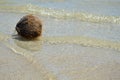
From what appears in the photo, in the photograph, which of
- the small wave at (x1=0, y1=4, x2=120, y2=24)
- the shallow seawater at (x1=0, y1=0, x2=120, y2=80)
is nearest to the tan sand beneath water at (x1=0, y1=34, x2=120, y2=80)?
the shallow seawater at (x1=0, y1=0, x2=120, y2=80)

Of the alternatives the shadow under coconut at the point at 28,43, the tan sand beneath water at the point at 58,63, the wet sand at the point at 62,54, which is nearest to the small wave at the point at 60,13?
the wet sand at the point at 62,54

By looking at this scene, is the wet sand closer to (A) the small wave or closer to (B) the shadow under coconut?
(B) the shadow under coconut

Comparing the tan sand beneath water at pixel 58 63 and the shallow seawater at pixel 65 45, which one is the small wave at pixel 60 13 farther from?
the tan sand beneath water at pixel 58 63

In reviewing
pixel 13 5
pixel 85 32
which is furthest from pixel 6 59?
pixel 13 5

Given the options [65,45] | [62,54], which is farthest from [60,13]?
[62,54]

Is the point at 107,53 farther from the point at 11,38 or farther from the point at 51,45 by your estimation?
the point at 11,38

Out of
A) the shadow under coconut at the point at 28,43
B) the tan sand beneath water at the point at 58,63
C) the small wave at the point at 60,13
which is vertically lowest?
the tan sand beneath water at the point at 58,63

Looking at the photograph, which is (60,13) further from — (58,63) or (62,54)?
(58,63)

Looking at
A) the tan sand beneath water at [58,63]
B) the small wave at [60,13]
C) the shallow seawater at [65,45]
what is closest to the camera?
the tan sand beneath water at [58,63]

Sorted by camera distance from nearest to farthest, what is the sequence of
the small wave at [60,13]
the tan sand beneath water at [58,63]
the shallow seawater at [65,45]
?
1. the tan sand beneath water at [58,63]
2. the shallow seawater at [65,45]
3. the small wave at [60,13]
